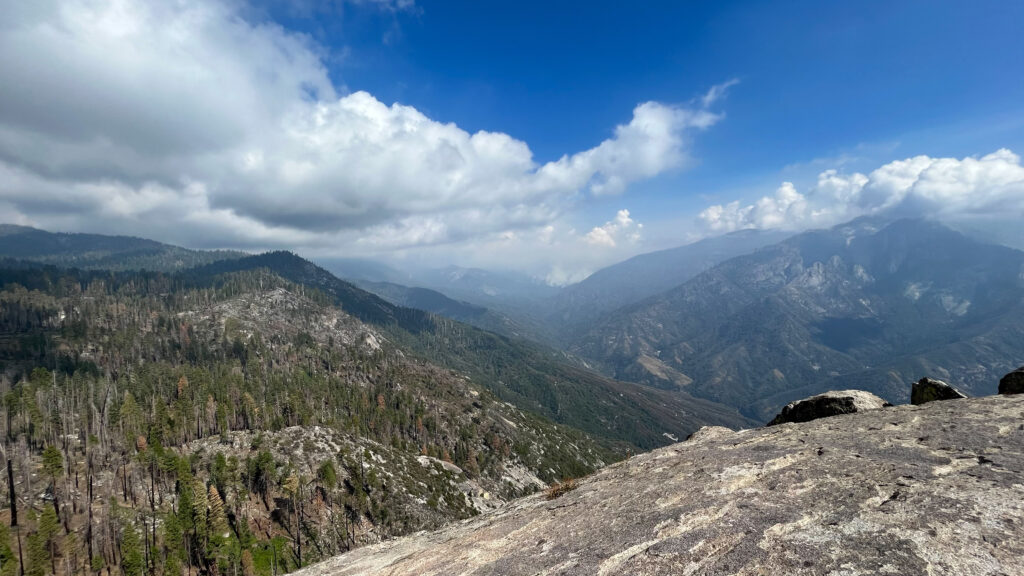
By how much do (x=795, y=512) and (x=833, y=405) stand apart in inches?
525

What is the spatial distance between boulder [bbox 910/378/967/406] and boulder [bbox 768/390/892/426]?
1.38 meters

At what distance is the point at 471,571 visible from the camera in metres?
12.5

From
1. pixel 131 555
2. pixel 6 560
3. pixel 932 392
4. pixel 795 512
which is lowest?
pixel 131 555

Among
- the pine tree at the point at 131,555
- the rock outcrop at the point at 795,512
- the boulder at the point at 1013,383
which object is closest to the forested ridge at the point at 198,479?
the pine tree at the point at 131,555

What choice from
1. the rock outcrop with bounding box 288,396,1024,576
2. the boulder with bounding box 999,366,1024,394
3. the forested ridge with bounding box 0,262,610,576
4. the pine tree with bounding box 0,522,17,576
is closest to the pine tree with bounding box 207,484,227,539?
the forested ridge with bounding box 0,262,610,576

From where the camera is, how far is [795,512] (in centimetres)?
1110

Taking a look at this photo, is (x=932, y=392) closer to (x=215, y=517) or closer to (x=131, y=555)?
(x=131, y=555)

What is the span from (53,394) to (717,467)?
609 ft

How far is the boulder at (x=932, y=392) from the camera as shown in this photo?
64.3 ft

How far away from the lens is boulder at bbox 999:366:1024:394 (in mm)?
17203

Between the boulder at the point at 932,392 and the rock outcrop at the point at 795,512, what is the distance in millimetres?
3478

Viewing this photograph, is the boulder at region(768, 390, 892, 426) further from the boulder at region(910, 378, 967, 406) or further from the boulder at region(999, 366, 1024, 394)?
the boulder at region(999, 366, 1024, 394)

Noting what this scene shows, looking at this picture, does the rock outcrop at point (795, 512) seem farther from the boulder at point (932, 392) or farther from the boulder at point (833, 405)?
the boulder at point (932, 392)

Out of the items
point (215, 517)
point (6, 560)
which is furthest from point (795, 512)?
point (215, 517)
